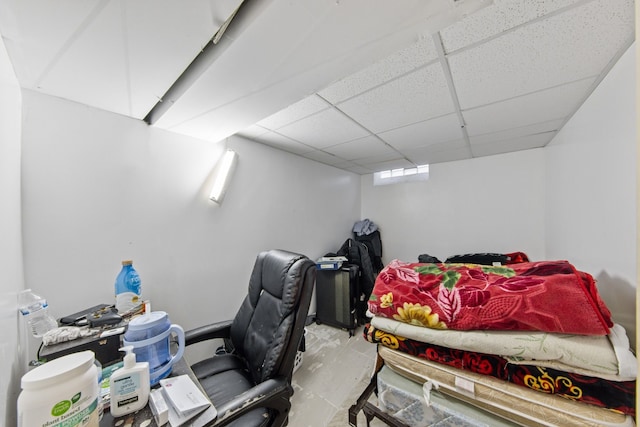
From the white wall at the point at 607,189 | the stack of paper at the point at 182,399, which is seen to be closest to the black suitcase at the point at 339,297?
the white wall at the point at 607,189

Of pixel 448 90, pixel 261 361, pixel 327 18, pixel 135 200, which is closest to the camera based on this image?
pixel 327 18

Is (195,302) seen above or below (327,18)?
below

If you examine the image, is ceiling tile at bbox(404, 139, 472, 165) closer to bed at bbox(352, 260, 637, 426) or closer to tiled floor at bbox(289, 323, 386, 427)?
bed at bbox(352, 260, 637, 426)

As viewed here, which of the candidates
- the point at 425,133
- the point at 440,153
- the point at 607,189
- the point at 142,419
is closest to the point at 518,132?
the point at 440,153

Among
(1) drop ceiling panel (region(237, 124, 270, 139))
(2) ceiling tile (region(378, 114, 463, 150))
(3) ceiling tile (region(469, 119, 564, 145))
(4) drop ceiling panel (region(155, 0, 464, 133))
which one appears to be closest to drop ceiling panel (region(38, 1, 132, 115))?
(4) drop ceiling panel (region(155, 0, 464, 133))

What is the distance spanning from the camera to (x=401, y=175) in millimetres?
3484

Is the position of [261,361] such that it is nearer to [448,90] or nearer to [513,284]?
[513,284]

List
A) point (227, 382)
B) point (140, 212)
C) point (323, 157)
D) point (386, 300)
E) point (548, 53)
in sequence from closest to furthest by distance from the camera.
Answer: point (548, 53)
point (227, 382)
point (386, 300)
point (140, 212)
point (323, 157)

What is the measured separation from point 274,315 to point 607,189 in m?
1.98

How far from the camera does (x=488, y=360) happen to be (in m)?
0.98

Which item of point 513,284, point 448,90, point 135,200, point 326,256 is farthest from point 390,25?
point 326,256

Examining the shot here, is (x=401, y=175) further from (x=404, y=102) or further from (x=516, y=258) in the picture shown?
(x=404, y=102)

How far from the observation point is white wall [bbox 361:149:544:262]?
2533 mm

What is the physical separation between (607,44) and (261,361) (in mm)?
2284
